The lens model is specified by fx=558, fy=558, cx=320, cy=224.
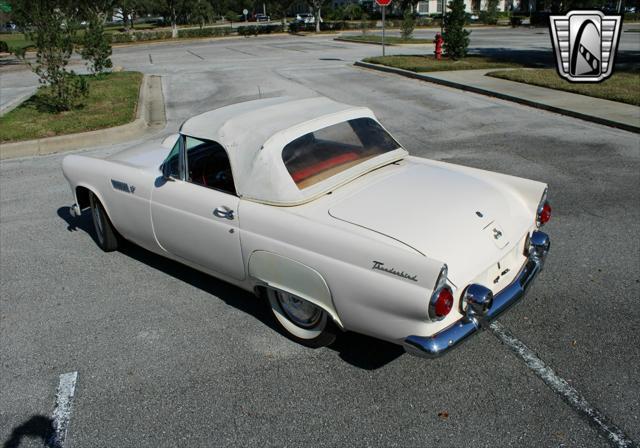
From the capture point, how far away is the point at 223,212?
13.2ft

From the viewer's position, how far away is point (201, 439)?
10.4ft

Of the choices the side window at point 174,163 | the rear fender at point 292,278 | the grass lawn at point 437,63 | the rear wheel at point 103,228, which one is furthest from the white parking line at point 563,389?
the grass lawn at point 437,63

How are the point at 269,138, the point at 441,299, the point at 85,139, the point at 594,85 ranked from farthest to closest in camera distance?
1. the point at 594,85
2. the point at 85,139
3. the point at 269,138
4. the point at 441,299

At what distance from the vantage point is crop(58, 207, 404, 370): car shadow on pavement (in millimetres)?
3838

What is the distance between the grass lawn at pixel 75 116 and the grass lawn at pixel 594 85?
9.93 metres

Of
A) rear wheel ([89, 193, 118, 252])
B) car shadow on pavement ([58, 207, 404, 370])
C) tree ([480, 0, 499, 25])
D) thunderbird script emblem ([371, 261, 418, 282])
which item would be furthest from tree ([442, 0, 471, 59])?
tree ([480, 0, 499, 25])

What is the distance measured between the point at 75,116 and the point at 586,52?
47.4 ft

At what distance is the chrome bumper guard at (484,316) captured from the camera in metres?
3.13

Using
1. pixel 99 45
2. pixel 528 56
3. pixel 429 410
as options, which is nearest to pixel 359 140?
pixel 429 410

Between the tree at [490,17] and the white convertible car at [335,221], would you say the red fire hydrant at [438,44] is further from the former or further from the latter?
the tree at [490,17]

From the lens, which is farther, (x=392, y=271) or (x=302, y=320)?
(x=302, y=320)

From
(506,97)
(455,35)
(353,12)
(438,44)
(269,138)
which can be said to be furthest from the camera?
(353,12)

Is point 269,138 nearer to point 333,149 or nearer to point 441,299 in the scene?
point 333,149

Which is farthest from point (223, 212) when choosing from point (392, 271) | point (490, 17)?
point (490, 17)
